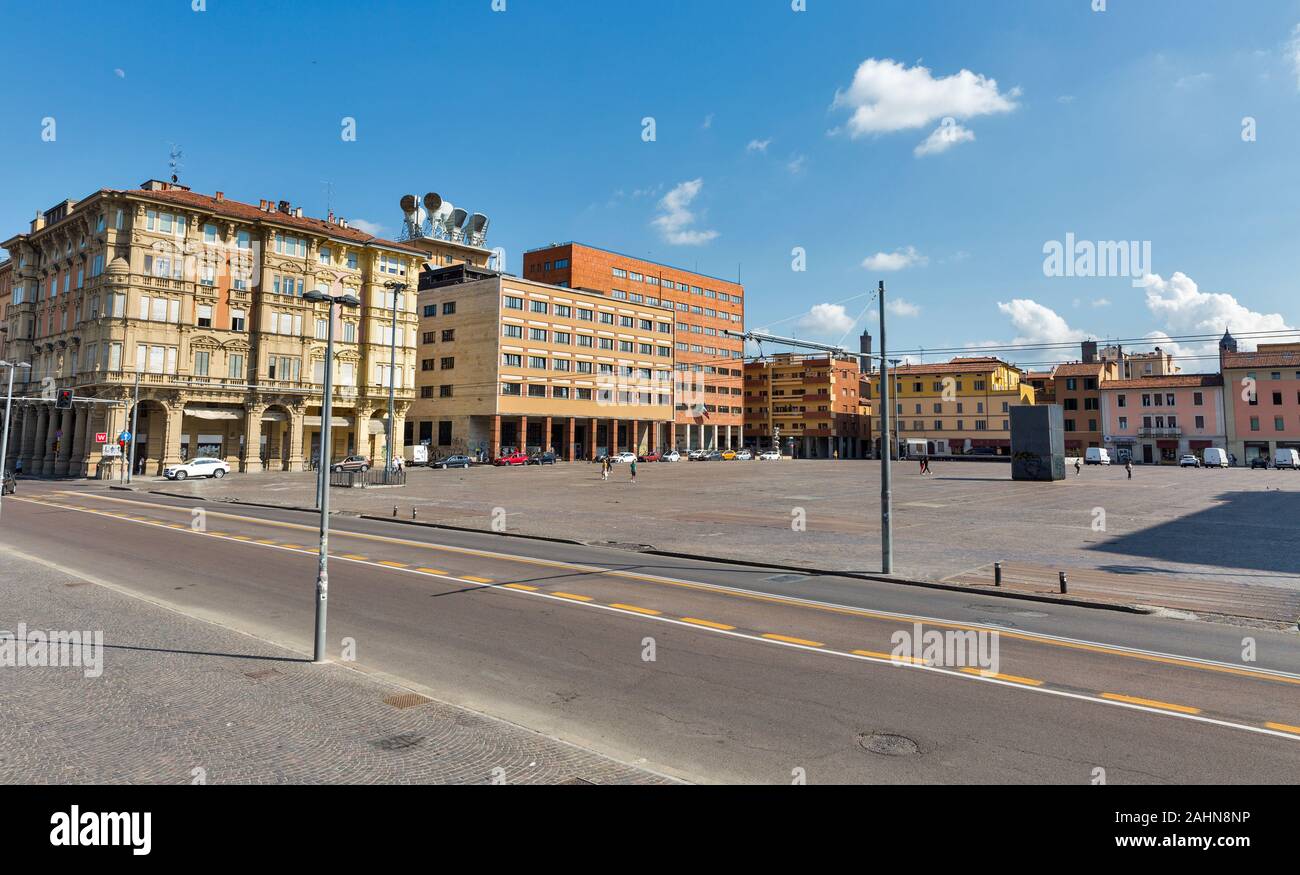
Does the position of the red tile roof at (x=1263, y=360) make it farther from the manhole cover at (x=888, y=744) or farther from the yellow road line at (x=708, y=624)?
the manhole cover at (x=888, y=744)

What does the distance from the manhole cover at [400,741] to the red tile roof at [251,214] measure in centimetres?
6406

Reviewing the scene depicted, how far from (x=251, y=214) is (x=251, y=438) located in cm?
2022

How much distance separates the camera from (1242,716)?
7.44 m

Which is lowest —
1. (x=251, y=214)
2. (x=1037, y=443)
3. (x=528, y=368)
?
(x=1037, y=443)

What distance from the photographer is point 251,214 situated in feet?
199

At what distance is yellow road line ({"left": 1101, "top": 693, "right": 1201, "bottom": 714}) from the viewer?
300 inches

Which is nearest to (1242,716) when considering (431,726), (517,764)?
(517,764)

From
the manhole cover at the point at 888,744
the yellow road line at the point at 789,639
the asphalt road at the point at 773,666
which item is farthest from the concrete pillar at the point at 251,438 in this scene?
the manhole cover at the point at 888,744

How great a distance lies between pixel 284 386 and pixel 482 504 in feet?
124

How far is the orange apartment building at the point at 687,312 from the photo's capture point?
102750 millimetres

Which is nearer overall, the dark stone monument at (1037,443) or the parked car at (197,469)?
the parked car at (197,469)

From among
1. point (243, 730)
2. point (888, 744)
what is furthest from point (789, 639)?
Answer: point (243, 730)

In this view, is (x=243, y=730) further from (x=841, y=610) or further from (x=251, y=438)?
(x=251, y=438)

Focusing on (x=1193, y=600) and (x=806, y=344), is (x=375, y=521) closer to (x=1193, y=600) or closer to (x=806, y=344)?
(x=806, y=344)
